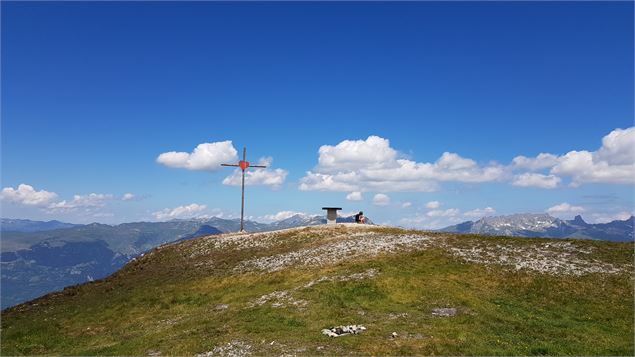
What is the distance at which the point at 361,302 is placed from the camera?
116 feet

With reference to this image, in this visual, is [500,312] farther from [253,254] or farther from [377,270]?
[253,254]

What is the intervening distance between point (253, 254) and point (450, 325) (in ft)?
114

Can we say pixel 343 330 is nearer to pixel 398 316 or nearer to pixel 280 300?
pixel 398 316

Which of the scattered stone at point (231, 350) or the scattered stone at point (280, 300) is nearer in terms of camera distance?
the scattered stone at point (231, 350)

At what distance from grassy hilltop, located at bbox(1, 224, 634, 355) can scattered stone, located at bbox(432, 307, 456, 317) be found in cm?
43

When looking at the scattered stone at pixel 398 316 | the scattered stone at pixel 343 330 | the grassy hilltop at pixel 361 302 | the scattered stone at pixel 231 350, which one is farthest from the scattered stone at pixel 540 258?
the scattered stone at pixel 231 350

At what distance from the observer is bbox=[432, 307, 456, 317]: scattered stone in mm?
31703

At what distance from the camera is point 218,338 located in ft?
94.4

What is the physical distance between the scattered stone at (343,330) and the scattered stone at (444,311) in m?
7.10

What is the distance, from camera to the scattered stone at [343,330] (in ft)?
91.2

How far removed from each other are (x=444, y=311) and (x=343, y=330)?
9.48 m

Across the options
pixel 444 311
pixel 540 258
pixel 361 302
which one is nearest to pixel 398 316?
pixel 444 311

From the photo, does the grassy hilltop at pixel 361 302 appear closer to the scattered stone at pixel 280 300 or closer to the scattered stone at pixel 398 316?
A: the scattered stone at pixel 398 316

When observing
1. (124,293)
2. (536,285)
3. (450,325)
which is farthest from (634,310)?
(124,293)
